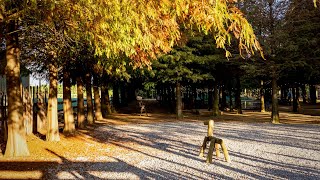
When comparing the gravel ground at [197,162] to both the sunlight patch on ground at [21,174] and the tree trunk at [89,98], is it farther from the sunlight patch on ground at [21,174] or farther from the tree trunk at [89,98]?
the tree trunk at [89,98]

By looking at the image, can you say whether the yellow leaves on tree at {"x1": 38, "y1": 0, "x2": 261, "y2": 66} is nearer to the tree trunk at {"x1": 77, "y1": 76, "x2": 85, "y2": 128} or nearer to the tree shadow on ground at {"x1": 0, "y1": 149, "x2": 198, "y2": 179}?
the tree shadow on ground at {"x1": 0, "y1": 149, "x2": 198, "y2": 179}

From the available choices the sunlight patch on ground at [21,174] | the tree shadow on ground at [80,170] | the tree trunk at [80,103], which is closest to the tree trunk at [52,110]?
the tree shadow on ground at [80,170]

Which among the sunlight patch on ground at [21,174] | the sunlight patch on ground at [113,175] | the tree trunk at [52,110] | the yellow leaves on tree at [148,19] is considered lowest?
the sunlight patch on ground at [113,175]

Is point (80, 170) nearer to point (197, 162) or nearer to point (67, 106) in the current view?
point (197, 162)

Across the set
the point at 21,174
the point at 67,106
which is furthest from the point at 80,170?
the point at 67,106

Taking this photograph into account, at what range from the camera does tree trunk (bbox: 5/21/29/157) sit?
34.0ft

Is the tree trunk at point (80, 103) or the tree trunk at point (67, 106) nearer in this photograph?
the tree trunk at point (67, 106)

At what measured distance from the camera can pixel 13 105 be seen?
34.3ft

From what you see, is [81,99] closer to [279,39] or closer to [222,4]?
[279,39]

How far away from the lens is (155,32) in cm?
692

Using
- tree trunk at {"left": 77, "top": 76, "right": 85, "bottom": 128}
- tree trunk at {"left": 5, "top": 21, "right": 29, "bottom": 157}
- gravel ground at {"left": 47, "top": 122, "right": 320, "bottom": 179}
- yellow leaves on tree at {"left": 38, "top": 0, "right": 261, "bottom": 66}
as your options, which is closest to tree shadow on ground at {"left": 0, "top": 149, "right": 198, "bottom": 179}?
gravel ground at {"left": 47, "top": 122, "right": 320, "bottom": 179}

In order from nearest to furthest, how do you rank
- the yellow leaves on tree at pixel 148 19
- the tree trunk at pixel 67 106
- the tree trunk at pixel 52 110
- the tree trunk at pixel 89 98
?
the yellow leaves on tree at pixel 148 19 → the tree trunk at pixel 52 110 → the tree trunk at pixel 67 106 → the tree trunk at pixel 89 98

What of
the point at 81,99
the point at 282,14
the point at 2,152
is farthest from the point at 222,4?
the point at 282,14

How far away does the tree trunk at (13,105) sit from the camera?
10.4 m
